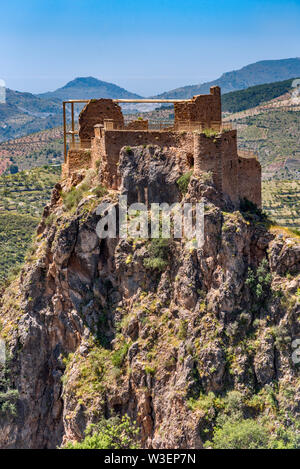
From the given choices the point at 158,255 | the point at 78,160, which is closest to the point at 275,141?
the point at 78,160

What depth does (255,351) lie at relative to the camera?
31594 millimetres

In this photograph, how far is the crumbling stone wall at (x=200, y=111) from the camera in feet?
115

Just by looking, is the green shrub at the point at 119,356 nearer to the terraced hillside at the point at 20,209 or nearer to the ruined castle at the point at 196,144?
the ruined castle at the point at 196,144

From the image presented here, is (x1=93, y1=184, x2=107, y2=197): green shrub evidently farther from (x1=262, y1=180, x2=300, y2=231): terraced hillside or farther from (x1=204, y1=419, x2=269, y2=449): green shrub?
(x1=262, y1=180, x2=300, y2=231): terraced hillside

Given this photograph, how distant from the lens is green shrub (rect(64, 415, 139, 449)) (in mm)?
31102

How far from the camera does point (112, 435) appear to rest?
3191 centimetres

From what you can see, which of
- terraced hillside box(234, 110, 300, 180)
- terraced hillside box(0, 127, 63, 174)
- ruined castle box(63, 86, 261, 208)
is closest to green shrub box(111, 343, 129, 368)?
ruined castle box(63, 86, 261, 208)

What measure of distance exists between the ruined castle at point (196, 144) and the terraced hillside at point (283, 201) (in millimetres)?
55756

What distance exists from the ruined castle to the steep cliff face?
87 centimetres

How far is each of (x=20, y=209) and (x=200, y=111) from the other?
59.6 m
